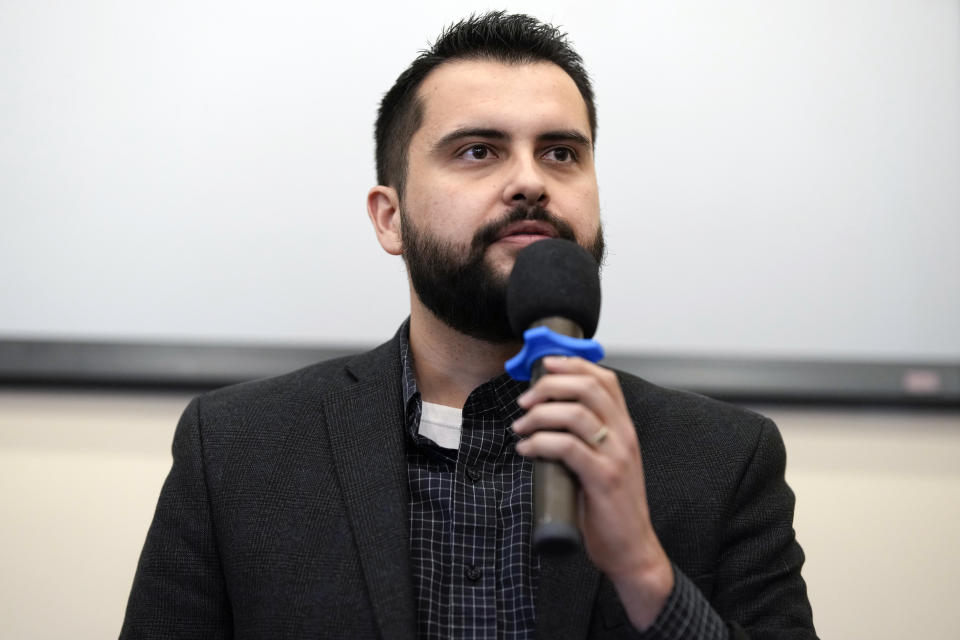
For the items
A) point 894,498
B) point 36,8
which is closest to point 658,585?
point 894,498

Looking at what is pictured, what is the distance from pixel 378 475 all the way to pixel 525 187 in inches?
23.1

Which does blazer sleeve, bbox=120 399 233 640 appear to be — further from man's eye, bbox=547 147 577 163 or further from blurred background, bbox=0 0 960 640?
man's eye, bbox=547 147 577 163

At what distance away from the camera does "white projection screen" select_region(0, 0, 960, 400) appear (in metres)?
2.18

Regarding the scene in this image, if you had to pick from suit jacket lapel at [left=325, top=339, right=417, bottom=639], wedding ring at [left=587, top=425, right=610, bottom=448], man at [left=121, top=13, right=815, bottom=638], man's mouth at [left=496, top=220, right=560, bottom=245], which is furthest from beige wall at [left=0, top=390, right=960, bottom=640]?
wedding ring at [left=587, top=425, right=610, bottom=448]

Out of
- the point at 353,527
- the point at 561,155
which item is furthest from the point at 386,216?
the point at 353,527

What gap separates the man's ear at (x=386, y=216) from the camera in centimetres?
198

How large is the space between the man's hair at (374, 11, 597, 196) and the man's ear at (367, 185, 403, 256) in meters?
0.03

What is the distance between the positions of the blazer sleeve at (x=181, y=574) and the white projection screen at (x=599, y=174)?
546 millimetres

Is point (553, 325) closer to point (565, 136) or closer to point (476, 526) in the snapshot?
point (476, 526)

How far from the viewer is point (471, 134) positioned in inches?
68.8

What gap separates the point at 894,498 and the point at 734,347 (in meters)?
0.53

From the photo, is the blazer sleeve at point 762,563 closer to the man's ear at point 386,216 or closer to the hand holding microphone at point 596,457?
the hand holding microphone at point 596,457

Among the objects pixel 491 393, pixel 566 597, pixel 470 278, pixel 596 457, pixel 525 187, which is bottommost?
pixel 566 597

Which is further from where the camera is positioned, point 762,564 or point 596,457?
point 762,564
